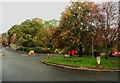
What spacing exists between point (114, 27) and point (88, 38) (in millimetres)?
4625

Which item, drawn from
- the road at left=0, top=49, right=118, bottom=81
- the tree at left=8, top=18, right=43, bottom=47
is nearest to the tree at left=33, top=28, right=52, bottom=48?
the tree at left=8, top=18, right=43, bottom=47

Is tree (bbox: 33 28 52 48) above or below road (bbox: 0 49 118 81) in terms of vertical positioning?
above

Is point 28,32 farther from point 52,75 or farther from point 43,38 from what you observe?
point 52,75

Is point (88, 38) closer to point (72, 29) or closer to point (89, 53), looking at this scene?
point (72, 29)

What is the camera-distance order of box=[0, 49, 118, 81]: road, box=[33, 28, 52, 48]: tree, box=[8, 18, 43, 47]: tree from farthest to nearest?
1. box=[8, 18, 43, 47]: tree
2. box=[33, 28, 52, 48]: tree
3. box=[0, 49, 118, 81]: road

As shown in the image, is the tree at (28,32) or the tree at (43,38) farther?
the tree at (28,32)

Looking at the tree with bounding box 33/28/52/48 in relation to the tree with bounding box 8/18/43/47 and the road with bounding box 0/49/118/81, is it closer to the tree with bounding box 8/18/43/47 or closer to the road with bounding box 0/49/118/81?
the tree with bounding box 8/18/43/47

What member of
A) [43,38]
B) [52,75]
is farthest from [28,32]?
[52,75]

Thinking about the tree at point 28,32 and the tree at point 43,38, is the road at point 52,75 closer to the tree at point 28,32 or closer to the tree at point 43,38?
the tree at point 43,38

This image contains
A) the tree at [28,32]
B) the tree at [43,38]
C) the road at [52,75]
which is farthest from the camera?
the tree at [28,32]

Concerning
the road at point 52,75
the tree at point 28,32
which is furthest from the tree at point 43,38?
the road at point 52,75

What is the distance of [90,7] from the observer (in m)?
29.5

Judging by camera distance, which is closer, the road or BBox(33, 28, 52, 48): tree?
the road

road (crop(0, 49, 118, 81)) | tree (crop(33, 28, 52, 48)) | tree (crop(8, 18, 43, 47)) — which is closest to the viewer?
road (crop(0, 49, 118, 81))
